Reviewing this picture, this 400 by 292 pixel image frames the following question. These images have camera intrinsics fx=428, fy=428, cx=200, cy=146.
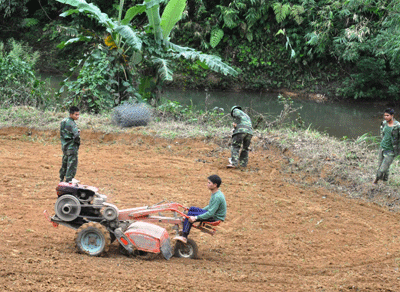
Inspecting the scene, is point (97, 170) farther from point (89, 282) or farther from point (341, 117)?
point (341, 117)

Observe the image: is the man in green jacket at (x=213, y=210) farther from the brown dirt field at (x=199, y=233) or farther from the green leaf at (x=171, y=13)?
the green leaf at (x=171, y=13)

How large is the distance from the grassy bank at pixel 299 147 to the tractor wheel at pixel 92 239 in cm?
546

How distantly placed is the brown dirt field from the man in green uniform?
1.17 m

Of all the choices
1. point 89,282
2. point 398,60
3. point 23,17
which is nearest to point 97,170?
point 89,282

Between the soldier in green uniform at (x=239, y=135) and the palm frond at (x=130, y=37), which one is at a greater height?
the palm frond at (x=130, y=37)

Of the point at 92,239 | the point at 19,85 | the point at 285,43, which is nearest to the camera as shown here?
the point at 92,239

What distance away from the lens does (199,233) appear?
7.22m

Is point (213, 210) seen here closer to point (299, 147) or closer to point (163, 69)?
point (299, 147)

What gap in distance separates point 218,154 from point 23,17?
79.8 ft

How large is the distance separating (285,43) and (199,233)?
21.5 meters

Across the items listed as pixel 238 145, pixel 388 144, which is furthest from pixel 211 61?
pixel 388 144

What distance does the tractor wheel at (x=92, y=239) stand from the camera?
5.89 m

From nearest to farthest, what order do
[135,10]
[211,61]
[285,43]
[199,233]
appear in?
[199,233] < [135,10] < [211,61] < [285,43]

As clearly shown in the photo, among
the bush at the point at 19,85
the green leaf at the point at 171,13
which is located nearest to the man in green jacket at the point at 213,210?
the green leaf at the point at 171,13
